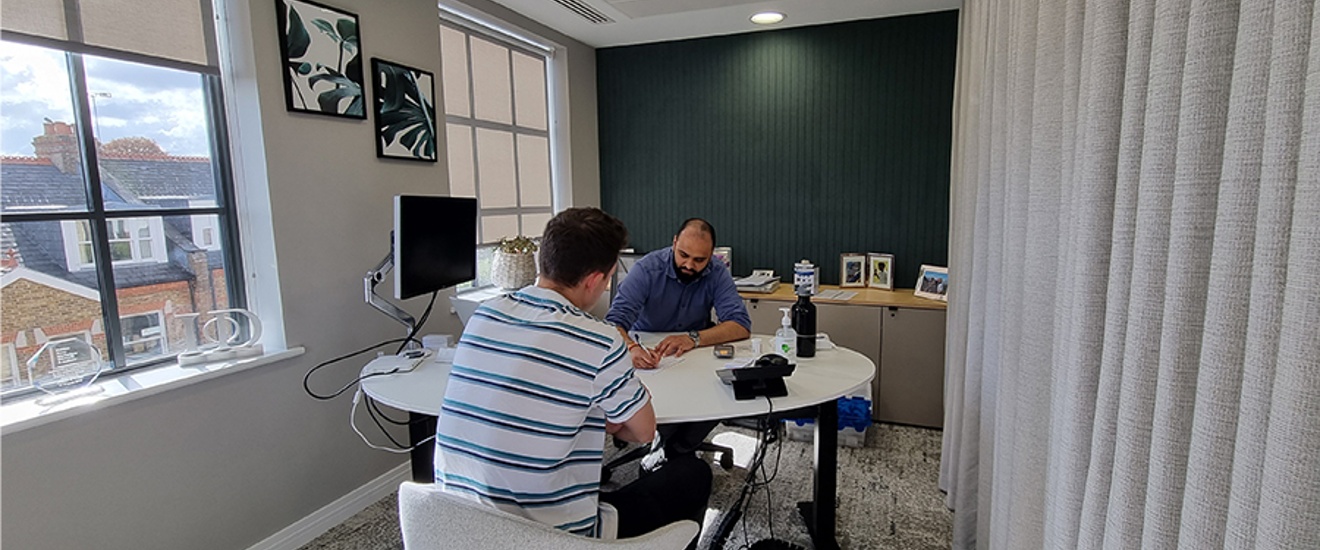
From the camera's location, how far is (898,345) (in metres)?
3.48

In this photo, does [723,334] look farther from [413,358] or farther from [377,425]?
[377,425]

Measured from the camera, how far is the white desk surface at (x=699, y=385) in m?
1.75

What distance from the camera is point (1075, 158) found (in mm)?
1085

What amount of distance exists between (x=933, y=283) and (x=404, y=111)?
123 inches

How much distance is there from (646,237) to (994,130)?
9.61 ft

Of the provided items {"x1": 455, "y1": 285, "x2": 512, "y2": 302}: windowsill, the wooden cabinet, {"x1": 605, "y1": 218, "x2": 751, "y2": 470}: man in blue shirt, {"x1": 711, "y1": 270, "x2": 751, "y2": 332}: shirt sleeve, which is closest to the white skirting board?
{"x1": 455, "y1": 285, "x2": 512, "y2": 302}: windowsill

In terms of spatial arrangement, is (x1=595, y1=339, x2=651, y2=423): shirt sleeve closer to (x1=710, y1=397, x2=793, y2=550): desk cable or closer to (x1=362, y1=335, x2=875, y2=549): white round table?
(x1=362, y1=335, x2=875, y2=549): white round table

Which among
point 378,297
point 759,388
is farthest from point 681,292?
point 378,297

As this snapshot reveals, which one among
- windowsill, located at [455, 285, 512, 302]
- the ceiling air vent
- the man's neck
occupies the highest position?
the ceiling air vent

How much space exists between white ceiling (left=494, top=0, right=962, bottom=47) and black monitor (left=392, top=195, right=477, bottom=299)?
1.50 m

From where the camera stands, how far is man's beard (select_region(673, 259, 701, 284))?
8.91 ft

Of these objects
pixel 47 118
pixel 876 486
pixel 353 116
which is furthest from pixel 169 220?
pixel 876 486

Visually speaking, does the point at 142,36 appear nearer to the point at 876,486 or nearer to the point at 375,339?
the point at 375,339

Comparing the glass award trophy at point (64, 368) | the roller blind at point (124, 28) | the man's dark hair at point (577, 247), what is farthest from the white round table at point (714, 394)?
the roller blind at point (124, 28)
